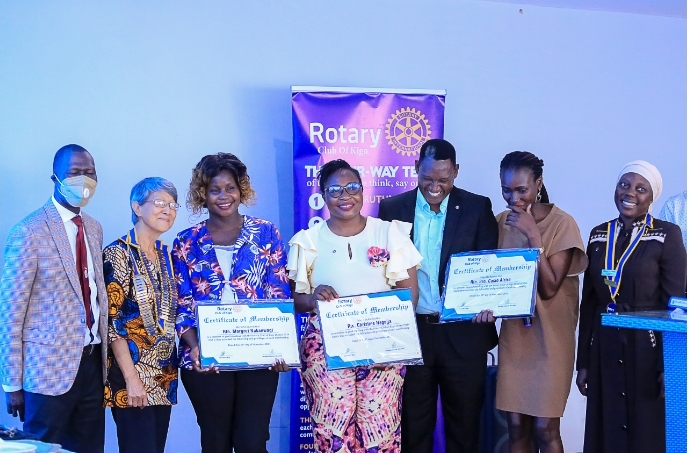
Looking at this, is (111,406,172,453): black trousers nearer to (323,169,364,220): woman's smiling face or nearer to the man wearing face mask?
the man wearing face mask

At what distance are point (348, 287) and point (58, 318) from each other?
54.6 inches

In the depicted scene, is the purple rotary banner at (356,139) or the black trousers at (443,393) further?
the purple rotary banner at (356,139)

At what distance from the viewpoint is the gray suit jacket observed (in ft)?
11.3

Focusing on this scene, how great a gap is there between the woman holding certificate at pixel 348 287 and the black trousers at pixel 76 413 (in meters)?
1.04

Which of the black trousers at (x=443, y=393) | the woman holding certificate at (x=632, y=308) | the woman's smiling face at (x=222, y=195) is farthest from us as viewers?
the black trousers at (x=443, y=393)

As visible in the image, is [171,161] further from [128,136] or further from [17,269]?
[17,269]

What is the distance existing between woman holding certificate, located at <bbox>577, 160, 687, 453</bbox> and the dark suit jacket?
1.83ft

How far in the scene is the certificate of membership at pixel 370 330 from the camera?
140 inches

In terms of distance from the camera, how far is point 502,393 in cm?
402

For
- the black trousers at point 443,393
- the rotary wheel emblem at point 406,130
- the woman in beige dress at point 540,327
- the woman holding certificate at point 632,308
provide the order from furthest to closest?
the rotary wheel emblem at point 406,130 < the black trousers at point 443,393 < the woman in beige dress at point 540,327 < the woman holding certificate at point 632,308

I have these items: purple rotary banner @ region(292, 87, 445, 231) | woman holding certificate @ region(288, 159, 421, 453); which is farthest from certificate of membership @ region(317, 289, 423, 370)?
purple rotary banner @ region(292, 87, 445, 231)

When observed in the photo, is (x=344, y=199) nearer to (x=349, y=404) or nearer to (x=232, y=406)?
(x=349, y=404)

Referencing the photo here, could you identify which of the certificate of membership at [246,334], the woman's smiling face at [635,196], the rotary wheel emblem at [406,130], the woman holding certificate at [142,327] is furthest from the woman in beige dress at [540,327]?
the woman holding certificate at [142,327]

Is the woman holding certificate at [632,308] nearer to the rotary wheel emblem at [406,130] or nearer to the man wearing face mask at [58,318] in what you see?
the rotary wheel emblem at [406,130]
